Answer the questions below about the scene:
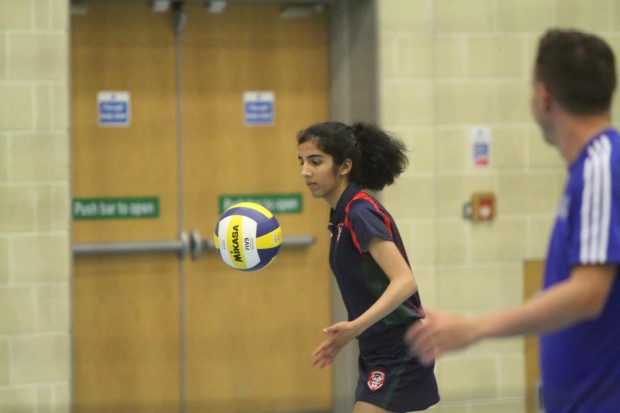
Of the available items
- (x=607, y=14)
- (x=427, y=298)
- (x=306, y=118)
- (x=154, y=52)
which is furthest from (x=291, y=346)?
(x=607, y=14)

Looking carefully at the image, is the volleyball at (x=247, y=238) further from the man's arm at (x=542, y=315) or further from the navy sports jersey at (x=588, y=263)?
the man's arm at (x=542, y=315)

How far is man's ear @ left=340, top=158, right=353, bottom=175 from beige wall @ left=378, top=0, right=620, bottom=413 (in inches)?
73.2

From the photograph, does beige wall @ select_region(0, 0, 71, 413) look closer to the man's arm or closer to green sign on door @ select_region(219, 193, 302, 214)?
green sign on door @ select_region(219, 193, 302, 214)

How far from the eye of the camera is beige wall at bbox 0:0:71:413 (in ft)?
16.2

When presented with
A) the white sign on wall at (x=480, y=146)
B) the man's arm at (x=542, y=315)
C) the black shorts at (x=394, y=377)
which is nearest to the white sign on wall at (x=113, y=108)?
the white sign on wall at (x=480, y=146)

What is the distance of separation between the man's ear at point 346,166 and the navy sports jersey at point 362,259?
0.50 ft

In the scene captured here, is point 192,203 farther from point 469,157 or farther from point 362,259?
point 362,259

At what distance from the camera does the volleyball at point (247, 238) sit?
3.79 metres

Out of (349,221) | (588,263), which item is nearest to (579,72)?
(588,263)

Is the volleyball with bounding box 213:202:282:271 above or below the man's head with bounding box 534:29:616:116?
below

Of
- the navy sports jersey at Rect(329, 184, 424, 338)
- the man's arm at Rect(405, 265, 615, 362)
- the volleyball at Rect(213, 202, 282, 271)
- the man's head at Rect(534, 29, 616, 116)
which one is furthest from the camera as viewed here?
the volleyball at Rect(213, 202, 282, 271)

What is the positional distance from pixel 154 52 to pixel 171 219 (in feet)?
3.13

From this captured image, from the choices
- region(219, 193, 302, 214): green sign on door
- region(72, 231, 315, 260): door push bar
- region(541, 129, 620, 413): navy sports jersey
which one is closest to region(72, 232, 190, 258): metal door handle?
region(72, 231, 315, 260): door push bar

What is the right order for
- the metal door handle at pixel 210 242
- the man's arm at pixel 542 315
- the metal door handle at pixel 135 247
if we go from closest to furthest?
the man's arm at pixel 542 315
the metal door handle at pixel 135 247
the metal door handle at pixel 210 242
